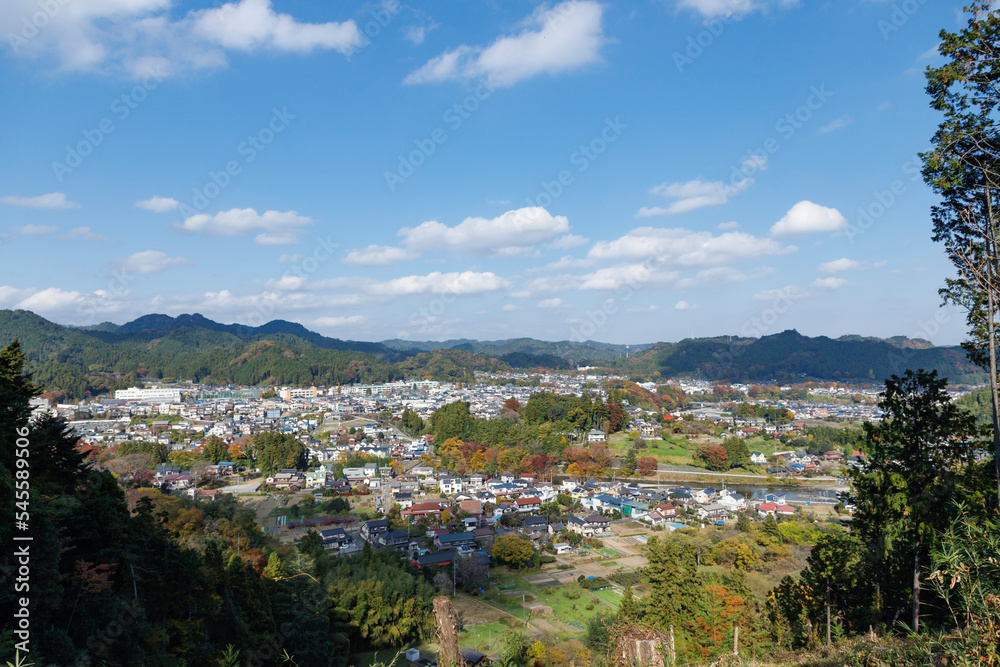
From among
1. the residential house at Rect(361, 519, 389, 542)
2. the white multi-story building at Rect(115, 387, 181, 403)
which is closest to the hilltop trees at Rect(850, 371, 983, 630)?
the residential house at Rect(361, 519, 389, 542)

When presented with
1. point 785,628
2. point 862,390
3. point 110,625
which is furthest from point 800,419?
point 110,625

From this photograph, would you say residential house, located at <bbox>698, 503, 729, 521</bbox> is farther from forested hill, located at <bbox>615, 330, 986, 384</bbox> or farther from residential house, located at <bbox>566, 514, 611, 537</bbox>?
forested hill, located at <bbox>615, 330, 986, 384</bbox>

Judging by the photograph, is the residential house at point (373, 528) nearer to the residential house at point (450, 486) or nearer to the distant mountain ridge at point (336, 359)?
the residential house at point (450, 486)

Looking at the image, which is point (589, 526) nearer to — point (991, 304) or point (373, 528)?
point (373, 528)

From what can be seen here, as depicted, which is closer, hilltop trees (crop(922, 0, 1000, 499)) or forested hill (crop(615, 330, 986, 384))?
hilltop trees (crop(922, 0, 1000, 499))

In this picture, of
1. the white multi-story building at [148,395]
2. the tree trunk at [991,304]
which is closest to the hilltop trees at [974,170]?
the tree trunk at [991,304]

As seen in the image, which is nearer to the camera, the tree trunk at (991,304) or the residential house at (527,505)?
the tree trunk at (991,304)

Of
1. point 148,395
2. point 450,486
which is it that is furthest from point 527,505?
point 148,395
